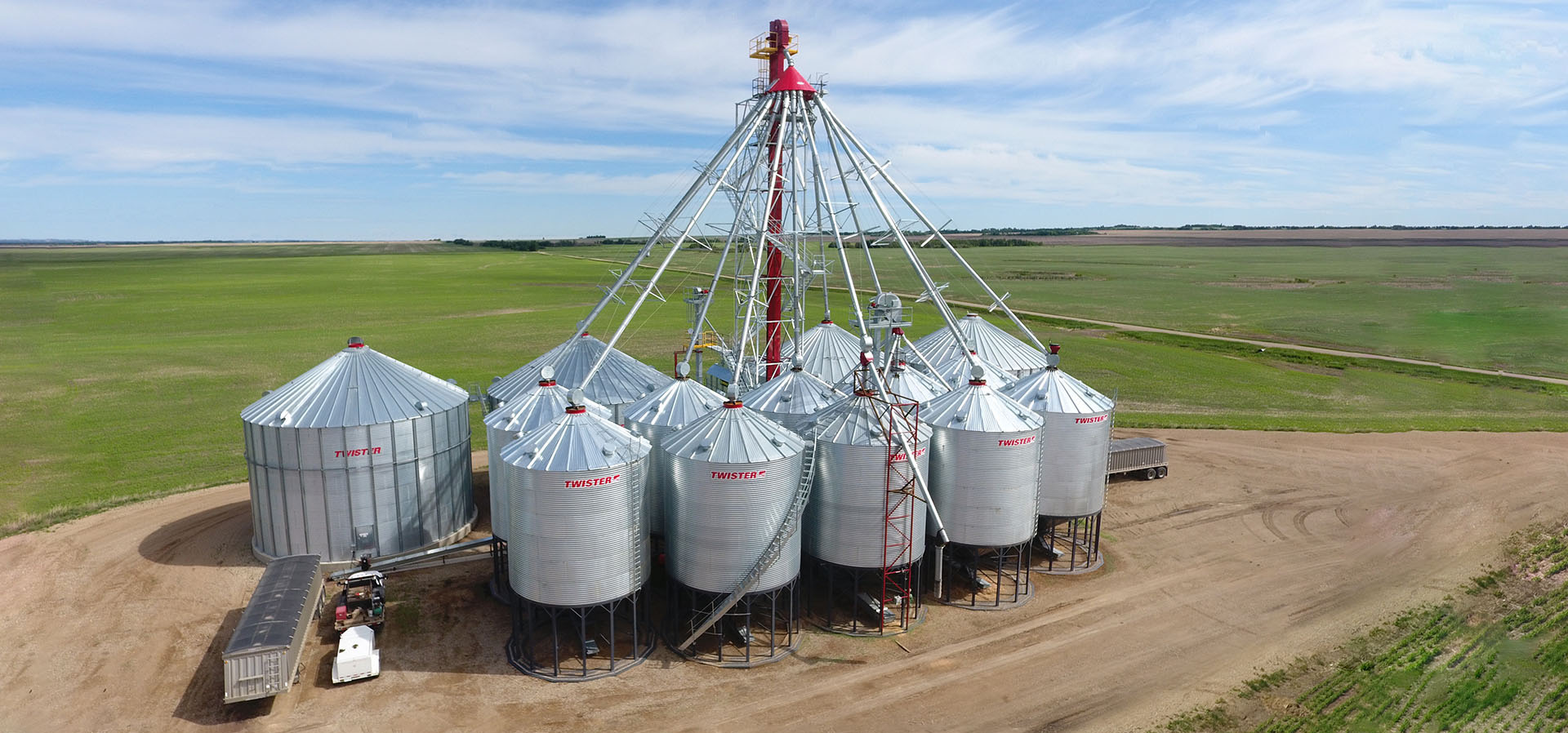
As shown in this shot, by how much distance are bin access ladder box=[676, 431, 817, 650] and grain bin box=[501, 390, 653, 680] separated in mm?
2686

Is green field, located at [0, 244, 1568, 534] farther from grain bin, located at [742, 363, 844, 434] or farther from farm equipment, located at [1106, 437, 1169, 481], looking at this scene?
grain bin, located at [742, 363, 844, 434]

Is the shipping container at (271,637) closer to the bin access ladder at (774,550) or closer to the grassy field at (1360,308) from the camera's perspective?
the bin access ladder at (774,550)

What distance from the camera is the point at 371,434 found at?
34.2 meters

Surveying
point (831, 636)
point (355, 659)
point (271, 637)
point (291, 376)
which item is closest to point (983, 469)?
point (831, 636)

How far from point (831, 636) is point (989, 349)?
923 inches

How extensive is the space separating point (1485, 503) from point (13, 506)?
76.8 m

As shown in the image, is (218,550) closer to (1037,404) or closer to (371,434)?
(371,434)

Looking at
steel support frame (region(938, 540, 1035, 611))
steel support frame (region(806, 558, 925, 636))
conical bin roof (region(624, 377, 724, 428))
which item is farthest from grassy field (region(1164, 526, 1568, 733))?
conical bin roof (region(624, 377, 724, 428))

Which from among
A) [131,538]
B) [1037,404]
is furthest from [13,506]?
[1037,404]

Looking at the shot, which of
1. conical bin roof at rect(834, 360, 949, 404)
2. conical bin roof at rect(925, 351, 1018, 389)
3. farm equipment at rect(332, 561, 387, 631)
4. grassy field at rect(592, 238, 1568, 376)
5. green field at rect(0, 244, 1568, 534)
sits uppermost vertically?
conical bin roof at rect(834, 360, 949, 404)

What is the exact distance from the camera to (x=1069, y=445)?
3547cm

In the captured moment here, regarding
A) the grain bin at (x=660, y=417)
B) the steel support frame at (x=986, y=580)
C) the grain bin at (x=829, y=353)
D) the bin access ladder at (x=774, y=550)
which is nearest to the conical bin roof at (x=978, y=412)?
the steel support frame at (x=986, y=580)

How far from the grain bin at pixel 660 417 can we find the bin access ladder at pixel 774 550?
5.15 m

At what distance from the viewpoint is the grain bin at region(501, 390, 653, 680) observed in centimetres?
2647
